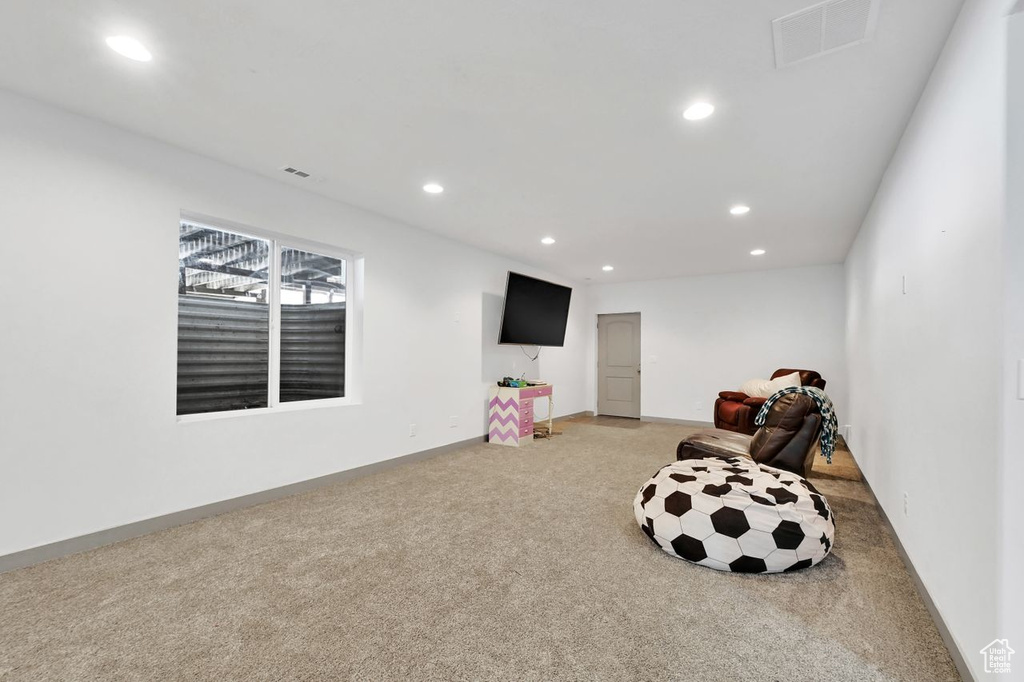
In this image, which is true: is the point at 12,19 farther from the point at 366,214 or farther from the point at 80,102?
the point at 366,214

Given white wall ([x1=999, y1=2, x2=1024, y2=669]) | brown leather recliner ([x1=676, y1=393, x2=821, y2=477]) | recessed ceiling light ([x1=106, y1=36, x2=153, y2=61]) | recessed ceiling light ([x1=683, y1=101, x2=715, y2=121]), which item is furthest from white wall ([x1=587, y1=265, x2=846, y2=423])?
recessed ceiling light ([x1=106, y1=36, x2=153, y2=61])

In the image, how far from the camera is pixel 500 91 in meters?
2.32

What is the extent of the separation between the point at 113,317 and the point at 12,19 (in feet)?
4.98

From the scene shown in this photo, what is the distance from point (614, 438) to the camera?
6.12 metres

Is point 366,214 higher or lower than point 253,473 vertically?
higher

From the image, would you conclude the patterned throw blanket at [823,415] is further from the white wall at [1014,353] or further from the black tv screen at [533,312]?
the black tv screen at [533,312]

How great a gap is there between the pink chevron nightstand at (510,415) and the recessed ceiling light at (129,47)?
4.40m

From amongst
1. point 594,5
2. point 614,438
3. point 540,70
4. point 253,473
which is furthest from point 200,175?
point 614,438

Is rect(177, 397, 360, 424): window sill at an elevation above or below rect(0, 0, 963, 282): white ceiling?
below

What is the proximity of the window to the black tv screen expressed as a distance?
2.20 metres

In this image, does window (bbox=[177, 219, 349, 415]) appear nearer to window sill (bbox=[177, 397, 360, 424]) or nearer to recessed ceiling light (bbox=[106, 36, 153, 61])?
window sill (bbox=[177, 397, 360, 424])

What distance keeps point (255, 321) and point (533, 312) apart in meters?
3.52

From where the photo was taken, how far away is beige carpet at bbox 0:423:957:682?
1.69m

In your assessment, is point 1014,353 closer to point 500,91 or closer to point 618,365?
point 500,91
